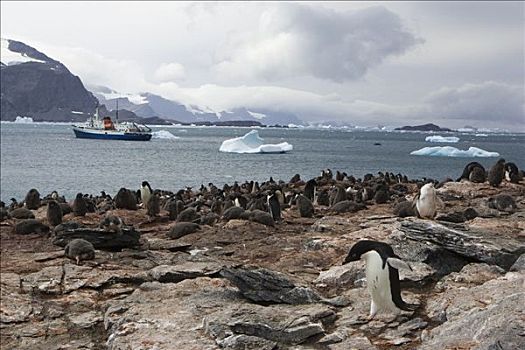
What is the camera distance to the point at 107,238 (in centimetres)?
1212

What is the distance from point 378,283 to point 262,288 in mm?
1832

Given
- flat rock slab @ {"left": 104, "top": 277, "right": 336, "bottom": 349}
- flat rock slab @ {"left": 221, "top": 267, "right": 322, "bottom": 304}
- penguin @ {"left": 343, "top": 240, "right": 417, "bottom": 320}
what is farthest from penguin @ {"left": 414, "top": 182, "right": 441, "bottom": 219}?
flat rock slab @ {"left": 104, "top": 277, "right": 336, "bottom": 349}

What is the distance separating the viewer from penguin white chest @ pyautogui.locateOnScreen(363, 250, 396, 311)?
23.3 feet

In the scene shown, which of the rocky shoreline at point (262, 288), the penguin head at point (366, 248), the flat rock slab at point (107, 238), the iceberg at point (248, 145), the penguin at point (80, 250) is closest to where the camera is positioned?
the rocky shoreline at point (262, 288)

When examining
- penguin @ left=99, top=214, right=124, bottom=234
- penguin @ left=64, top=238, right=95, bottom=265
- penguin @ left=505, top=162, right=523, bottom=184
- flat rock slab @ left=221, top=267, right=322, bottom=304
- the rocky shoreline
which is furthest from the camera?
penguin @ left=505, top=162, right=523, bottom=184

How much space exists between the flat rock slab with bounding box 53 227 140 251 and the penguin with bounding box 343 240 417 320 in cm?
623

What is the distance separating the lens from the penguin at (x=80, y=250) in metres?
11.2

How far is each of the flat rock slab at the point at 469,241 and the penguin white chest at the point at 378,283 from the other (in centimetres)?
207

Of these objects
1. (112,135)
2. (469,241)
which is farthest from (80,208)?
(112,135)

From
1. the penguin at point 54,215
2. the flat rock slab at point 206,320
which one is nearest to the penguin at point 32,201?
the penguin at point 54,215

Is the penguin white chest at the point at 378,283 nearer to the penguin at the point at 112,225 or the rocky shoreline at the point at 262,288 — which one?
the rocky shoreline at the point at 262,288

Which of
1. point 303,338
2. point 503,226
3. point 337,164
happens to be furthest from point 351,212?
point 337,164

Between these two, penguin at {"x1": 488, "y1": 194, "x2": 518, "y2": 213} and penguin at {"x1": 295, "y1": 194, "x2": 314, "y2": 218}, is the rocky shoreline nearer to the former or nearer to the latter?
penguin at {"x1": 488, "y1": 194, "x2": 518, "y2": 213}

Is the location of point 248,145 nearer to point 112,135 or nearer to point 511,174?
point 112,135
